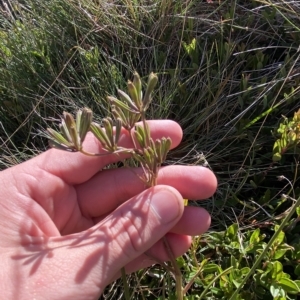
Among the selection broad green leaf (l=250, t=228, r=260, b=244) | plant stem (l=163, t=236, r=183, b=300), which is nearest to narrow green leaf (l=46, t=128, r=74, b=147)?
plant stem (l=163, t=236, r=183, b=300)

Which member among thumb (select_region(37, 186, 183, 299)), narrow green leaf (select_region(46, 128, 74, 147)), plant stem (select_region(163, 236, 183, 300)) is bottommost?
plant stem (select_region(163, 236, 183, 300))

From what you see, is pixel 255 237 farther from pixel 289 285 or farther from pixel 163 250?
pixel 163 250

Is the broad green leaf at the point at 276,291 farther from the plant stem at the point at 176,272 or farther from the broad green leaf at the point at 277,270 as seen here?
the plant stem at the point at 176,272

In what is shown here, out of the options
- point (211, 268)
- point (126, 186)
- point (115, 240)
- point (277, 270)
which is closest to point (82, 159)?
point (126, 186)

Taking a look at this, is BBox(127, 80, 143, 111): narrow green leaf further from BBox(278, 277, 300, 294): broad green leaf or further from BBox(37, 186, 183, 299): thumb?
BBox(278, 277, 300, 294): broad green leaf

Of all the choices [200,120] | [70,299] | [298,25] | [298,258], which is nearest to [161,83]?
[200,120]

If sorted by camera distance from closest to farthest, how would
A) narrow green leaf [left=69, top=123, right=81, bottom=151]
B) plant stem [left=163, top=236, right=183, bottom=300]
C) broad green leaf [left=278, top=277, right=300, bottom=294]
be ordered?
narrow green leaf [left=69, top=123, right=81, bottom=151] → plant stem [left=163, top=236, right=183, bottom=300] → broad green leaf [left=278, top=277, right=300, bottom=294]

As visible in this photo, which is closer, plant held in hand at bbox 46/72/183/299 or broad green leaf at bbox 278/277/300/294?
plant held in hand at bbox 46/72/183/299

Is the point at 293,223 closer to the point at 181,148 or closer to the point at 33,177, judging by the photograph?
the point at 181,148
